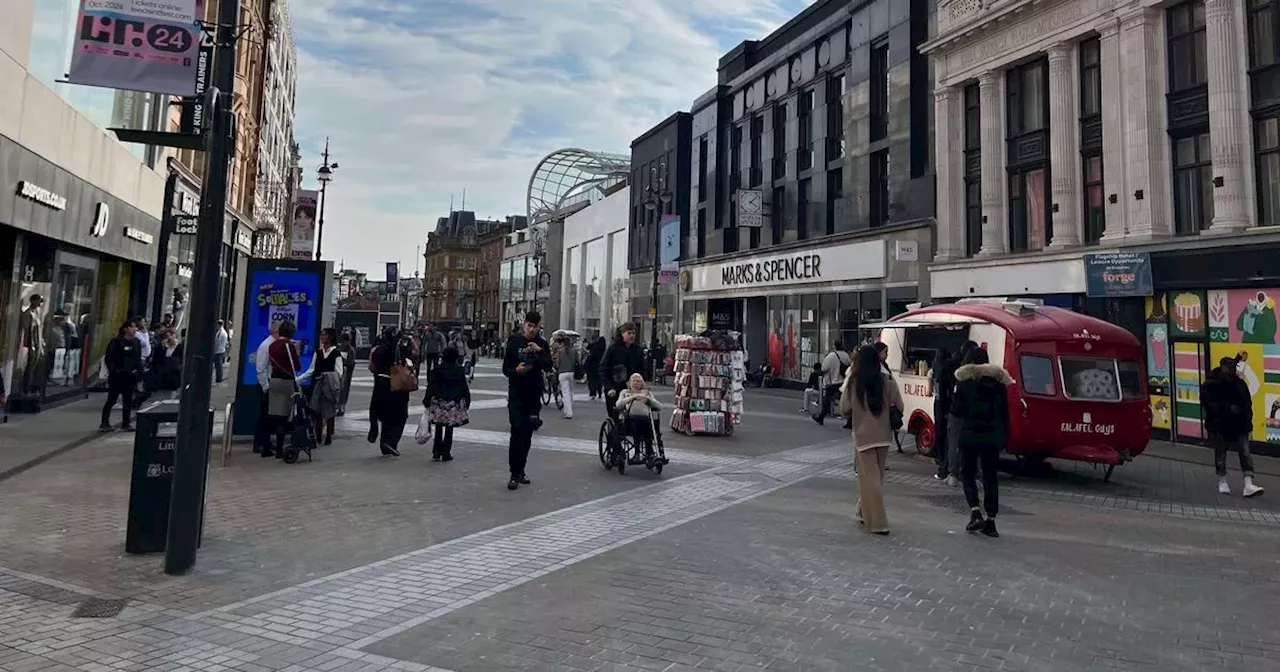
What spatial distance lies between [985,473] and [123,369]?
13.1m

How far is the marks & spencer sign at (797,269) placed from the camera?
2638 centimetres

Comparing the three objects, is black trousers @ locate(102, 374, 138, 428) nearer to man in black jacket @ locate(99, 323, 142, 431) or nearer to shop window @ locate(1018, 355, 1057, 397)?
man in black jacket @ locate(99, 323, 142, 431)

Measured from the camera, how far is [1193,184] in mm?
16578

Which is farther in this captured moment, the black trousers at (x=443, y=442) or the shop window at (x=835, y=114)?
the shop window at (x=835, y=114)

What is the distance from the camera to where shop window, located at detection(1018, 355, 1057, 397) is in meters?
10.6

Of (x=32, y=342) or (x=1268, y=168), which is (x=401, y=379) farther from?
(x=1268, y=168)

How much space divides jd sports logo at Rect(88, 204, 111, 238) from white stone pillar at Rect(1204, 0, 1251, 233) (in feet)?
78.0

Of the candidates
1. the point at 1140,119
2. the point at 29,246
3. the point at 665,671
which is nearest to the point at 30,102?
the point at 29,246

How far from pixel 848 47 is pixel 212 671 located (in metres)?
29.7

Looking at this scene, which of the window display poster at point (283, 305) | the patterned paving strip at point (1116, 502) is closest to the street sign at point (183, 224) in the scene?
the window display poster at point (283, 305)

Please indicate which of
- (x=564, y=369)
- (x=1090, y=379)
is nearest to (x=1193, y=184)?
(x=1090, y=379)

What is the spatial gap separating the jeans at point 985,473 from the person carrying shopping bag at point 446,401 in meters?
6.48

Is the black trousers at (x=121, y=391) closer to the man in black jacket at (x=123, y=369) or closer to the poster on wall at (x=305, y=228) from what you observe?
the man in black jacket at (x=123, y=369)

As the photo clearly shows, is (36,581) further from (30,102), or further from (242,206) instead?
(242,206)
